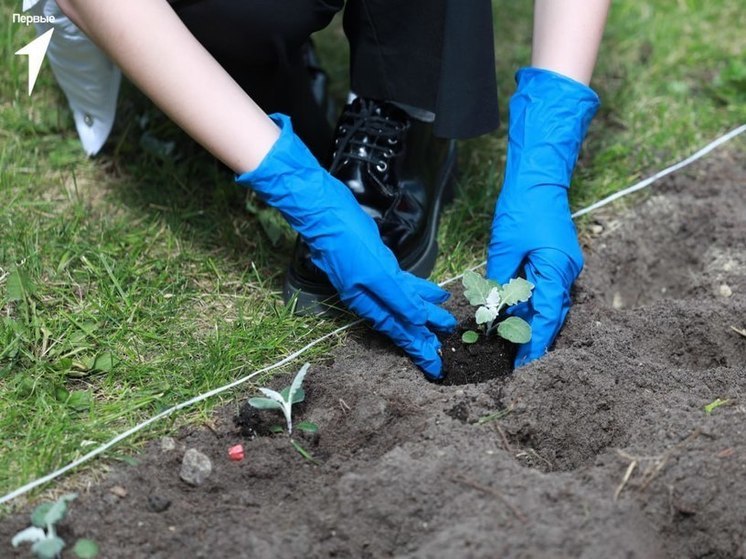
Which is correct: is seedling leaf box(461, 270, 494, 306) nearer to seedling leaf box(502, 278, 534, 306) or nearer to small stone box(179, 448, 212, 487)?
seedling leaf box(502, 278, 534, 306)

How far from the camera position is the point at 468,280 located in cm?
183

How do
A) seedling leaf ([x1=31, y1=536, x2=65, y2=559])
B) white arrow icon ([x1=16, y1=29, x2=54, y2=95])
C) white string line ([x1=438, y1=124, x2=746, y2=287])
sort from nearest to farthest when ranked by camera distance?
seedling leaf ([x1=31, y1=536, x2=65, y2=559]) → white string line ([x1=438, y1=124, x2=746, y2=287]) → white arrow icon ([x1=16, y1=29, x2=54, y2=95])

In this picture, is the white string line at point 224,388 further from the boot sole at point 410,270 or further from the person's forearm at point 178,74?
the person's forearm at point 178,74

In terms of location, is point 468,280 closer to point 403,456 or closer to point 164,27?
point 403,456

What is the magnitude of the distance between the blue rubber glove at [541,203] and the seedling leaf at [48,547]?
1007 millimetres

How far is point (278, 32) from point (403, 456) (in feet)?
3.69

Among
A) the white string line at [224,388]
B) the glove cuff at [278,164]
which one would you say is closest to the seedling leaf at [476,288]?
the white string line at [224,388]

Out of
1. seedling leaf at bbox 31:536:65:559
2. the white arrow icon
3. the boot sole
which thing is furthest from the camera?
the white arrow icon

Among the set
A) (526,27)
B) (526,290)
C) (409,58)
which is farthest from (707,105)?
(526,290)

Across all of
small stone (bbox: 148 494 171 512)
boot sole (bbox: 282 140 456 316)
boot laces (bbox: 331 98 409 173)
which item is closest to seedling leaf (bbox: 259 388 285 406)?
small stone (bbox: 148 494 171 512)

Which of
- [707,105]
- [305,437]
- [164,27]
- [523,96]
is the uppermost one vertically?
[164,27]

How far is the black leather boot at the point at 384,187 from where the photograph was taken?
204 centimetres

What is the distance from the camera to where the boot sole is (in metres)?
2.03

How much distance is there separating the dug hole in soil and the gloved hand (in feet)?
0.28
